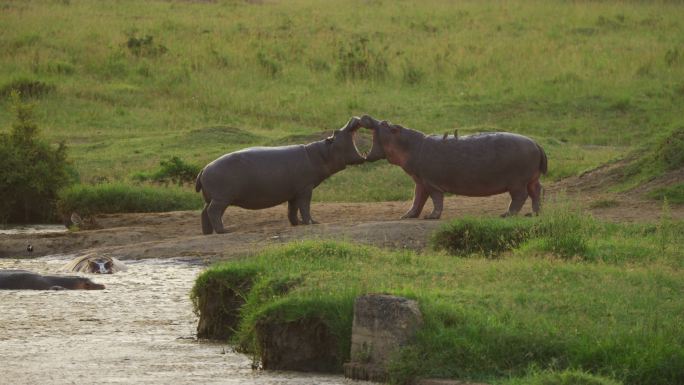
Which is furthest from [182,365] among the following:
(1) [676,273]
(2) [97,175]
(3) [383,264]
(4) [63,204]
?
(2) [97,175]

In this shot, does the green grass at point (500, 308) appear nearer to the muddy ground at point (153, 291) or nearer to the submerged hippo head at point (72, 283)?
the muddy ground at point (153, 291)

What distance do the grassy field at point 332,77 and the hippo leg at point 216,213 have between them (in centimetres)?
337

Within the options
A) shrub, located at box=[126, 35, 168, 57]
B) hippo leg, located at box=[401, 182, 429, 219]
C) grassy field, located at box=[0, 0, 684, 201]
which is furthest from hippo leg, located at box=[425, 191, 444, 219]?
shrub, located at box=[126, 35, 168, 57]

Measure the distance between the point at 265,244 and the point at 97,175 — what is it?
6819 mm

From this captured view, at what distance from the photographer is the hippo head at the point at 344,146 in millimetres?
14602

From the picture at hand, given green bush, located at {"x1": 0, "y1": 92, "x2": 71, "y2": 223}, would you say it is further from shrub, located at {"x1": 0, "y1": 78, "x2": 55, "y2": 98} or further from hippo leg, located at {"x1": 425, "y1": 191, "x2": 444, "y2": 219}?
shrub, located at {"x1": 0, "y1": 78, "x2": 55, "y2": 98}

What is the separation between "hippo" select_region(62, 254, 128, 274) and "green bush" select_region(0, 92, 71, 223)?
3.94 meters

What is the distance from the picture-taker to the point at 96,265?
12.6 m

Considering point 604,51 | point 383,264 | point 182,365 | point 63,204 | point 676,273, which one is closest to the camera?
point 182,365

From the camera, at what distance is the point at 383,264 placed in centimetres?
1013

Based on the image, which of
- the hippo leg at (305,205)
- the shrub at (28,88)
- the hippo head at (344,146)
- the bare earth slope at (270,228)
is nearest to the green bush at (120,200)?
the bare earth slope at (270,228)

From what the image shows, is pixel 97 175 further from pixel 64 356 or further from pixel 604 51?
pixel 604 51

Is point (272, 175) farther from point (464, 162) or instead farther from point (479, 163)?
point (479, 163)

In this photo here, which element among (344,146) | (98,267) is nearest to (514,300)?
(98,267)
